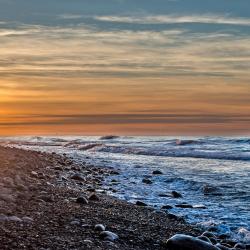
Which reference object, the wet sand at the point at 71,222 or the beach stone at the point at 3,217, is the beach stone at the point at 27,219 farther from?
the beach stone at the point at 3,217

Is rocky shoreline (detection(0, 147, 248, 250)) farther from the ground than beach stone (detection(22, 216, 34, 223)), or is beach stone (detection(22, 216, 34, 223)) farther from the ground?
beach stone (detection(22, 216, 34, 223))

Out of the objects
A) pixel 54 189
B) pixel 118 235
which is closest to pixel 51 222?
pixel 118 235

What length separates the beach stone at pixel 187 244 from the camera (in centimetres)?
686

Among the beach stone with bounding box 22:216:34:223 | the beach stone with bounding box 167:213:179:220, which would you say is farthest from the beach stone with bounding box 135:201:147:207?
the beach stone with bounding box 22:216:34:223

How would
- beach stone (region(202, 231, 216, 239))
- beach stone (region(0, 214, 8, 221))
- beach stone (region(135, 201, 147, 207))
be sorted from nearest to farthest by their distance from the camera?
1. beach stone (region(0, 214, 8, 221))
2. beach stone (region(202, 231, 216, 239))
3. beach stone (region(135, 201, 147, 207))

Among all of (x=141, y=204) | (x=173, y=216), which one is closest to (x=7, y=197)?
(x=173, y=216)

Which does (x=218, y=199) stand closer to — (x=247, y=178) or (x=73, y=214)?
(x=247, y=178)

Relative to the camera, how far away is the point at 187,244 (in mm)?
6938

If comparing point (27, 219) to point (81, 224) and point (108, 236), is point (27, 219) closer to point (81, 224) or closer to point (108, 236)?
point (81, 224)

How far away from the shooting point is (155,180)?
58.9 ft

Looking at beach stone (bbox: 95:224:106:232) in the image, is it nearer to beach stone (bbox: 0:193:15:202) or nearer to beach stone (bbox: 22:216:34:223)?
beach stone (bbox: 22:216:34:223)

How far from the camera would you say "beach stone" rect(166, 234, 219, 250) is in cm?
686

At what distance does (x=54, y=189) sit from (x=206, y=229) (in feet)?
13.9

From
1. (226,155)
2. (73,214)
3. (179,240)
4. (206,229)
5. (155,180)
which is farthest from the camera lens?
(226,155)
